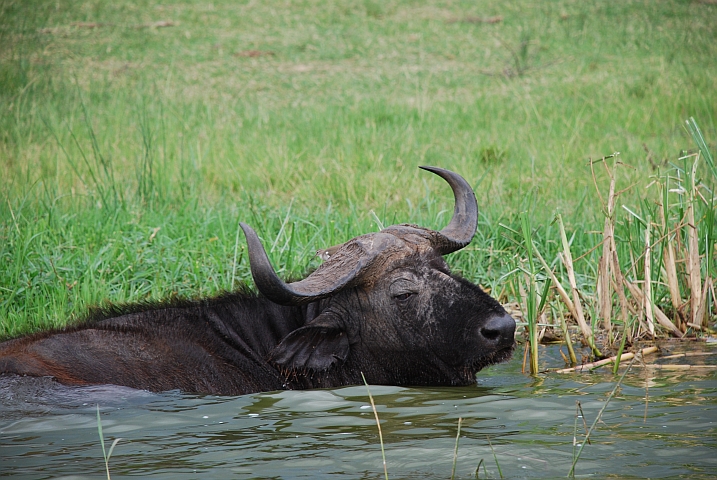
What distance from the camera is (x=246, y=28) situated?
17.4 metres

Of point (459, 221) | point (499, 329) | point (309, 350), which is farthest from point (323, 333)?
point (459, 221)

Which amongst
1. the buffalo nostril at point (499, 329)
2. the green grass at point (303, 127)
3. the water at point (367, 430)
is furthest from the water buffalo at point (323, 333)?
the green grass at point (303, 127)

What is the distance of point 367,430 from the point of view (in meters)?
3.85

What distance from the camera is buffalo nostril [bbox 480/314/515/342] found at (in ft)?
15.2

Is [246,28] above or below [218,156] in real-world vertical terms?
Answer: above

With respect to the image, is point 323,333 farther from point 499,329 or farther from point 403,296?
point 499,329

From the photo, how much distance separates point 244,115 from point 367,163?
3.48 meters

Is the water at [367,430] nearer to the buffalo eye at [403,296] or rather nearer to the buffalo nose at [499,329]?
the buffalo nose at [499,329]

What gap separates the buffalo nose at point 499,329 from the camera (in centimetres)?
462

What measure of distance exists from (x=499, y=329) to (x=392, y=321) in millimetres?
640

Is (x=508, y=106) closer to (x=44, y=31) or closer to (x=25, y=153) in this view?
(x=25, y=153)

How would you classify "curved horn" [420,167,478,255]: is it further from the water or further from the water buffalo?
the water

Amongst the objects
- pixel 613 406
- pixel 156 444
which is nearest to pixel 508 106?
pixel 613 406

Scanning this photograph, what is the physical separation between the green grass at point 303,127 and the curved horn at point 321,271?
2.16 feet
